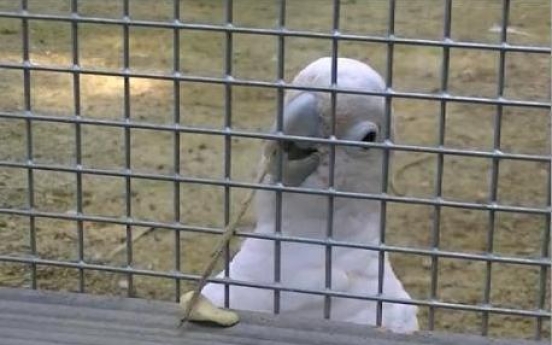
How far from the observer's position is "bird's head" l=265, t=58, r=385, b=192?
168cm

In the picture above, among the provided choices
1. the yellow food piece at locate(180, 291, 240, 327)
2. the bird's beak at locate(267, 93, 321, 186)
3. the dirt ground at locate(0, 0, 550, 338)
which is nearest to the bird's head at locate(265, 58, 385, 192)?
the bird's beak at locate(267, 93, 321, 186)

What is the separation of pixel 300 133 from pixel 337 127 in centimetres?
11

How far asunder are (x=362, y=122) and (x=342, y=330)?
2.14 ft

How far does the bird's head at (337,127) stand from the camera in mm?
1681

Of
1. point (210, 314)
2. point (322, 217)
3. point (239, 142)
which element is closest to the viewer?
point (210, 314)

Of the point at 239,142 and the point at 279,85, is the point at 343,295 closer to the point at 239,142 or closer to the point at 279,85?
the point at 279,85

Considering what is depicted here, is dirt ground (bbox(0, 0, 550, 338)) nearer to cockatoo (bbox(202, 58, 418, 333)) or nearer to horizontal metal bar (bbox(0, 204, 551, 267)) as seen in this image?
cockatoo (bbox(202, 58, 418, 333))

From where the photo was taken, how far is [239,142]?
11.5 feet

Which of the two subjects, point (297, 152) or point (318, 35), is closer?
point (318, 35)

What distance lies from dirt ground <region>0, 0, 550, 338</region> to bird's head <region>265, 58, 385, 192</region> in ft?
0.83

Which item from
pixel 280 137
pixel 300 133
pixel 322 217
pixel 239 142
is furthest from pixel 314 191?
pixel 239 142

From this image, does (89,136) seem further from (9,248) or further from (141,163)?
(9,248)

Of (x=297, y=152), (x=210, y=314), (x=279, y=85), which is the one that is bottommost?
(x=210, y=314)

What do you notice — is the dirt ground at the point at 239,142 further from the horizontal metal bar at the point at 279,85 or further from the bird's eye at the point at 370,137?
the horizontal metal bar at the point at 279,85
